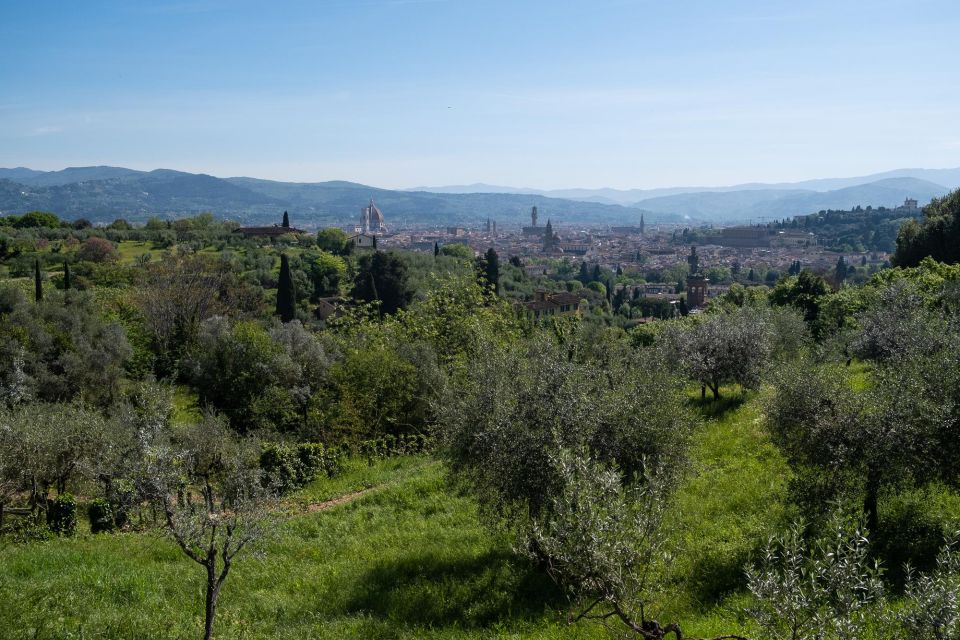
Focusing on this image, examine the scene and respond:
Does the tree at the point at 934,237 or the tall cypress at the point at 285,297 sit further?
the tall cypress at the point at 285,297

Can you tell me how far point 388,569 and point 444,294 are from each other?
20726 mm

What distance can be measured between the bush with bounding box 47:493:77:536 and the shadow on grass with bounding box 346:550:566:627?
25.0ft

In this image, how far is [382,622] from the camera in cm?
1016

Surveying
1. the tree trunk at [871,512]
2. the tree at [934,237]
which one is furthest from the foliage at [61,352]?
the tree at [934,237]

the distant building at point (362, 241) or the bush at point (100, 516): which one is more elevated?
the distant building at point (362, 241)

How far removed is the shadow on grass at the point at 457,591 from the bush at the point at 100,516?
753cm

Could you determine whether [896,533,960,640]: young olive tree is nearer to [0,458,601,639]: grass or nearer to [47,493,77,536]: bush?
[0,458,601,639]: grass

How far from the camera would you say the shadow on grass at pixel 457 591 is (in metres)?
10.2

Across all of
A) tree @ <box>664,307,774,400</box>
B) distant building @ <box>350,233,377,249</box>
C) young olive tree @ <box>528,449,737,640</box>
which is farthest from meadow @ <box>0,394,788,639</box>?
distant building @ <box>350,233,377,249</box>

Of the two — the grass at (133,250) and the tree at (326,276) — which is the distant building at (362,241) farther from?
the grass at (133,250)

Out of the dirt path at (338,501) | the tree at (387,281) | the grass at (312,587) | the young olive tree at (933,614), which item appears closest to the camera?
the young olive tree at (933,614)

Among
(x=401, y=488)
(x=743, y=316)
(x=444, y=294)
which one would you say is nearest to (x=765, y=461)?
(x=401, y=488)

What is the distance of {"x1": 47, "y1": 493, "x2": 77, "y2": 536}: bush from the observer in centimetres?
1459

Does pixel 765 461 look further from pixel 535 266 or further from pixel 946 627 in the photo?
pixel 535 266
